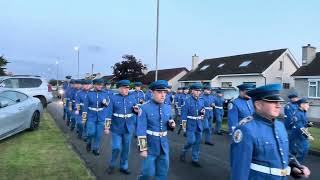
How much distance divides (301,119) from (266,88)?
613 cm

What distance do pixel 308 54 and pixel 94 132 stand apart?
2919 cm

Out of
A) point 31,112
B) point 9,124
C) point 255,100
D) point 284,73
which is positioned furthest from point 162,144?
point 284,73

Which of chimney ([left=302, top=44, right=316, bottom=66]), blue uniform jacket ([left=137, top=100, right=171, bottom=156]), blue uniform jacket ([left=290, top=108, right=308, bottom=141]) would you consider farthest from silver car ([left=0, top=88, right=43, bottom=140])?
chimney ([left=302, top=44, right=316, bottom=66])

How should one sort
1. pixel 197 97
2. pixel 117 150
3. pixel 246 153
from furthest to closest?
pixel 197 97
pixel 117 150
pixel 246 153

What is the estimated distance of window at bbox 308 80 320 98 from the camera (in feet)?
107

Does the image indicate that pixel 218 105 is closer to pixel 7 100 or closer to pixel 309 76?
pixel 7 100

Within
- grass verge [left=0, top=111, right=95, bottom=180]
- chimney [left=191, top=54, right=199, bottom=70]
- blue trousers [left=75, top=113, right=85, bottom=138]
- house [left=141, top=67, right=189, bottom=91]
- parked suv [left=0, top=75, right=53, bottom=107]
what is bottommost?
grass verge [left=0, top=111, right=95, bottom=180]

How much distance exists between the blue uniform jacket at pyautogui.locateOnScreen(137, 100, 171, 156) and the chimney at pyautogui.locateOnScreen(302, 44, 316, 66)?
3178cm

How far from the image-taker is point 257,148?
3.84 m

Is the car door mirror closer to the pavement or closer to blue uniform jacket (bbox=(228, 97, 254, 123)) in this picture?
the pavement

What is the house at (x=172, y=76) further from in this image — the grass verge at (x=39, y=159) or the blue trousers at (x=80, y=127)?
the grass verge at (x=39, y=159)

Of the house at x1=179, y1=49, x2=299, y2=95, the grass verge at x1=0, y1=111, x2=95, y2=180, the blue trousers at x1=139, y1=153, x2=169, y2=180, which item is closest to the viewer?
the blue trousers at x1=139, y1=153, x2=169, y2=180

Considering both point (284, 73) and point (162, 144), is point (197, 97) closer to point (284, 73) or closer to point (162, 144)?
point (162, 144)

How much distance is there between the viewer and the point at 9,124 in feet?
39.1
